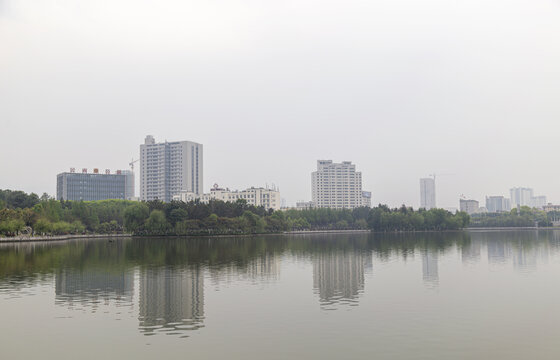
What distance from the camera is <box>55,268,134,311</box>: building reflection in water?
77.8 feet

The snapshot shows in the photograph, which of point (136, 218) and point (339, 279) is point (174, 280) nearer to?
point (339, 279)

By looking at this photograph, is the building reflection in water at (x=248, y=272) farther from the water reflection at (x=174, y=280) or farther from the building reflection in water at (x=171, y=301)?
the building reflection in water at (x=171, y=301)

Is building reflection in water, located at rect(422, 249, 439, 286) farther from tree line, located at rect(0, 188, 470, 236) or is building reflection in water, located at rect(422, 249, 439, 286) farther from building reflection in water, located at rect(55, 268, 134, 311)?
tree line, located at rect(0, 188, 470, 236)

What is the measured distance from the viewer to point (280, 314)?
20.5 m

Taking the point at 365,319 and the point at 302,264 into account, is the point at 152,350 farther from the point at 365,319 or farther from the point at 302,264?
the point at 302,264

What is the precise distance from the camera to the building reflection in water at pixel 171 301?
1862cm

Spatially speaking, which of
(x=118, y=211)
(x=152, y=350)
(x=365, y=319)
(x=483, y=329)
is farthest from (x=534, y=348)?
(x=118, y=211)

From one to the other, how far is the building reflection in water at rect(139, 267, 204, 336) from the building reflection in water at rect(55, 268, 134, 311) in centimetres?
95

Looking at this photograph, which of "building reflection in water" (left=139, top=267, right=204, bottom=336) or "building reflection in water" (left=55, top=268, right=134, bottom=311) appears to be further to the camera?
"building reflection in water" (left=55, top=268, right=134, bottom=311)

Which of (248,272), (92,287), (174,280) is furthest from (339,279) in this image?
(92,287)

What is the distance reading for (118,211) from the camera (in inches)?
5118

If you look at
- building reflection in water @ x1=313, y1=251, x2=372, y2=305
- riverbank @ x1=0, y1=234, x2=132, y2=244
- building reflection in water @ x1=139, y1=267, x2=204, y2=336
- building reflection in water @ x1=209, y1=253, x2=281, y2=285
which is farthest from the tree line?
building reflection in water @ x1=313, y1=251, x2=372, y2=305

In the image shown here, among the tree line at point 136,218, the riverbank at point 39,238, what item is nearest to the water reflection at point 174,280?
Answer: the riverbank at point 39,238

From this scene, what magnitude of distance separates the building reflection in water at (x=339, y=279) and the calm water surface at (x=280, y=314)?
0.10 metres
